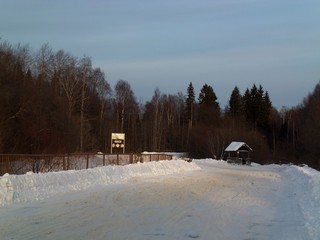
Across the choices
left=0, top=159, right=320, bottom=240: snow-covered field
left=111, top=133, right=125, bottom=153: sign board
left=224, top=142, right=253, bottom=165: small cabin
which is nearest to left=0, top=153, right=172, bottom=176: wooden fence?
left=0, top=159, right=320, bottom=240: snow-covered field

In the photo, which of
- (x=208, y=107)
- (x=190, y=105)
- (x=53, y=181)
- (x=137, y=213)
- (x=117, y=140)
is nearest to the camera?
(x=137, y=213)

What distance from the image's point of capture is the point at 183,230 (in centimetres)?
1116

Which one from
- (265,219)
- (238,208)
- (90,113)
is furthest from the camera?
(90,113)

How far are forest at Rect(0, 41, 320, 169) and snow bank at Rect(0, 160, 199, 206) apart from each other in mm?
13728

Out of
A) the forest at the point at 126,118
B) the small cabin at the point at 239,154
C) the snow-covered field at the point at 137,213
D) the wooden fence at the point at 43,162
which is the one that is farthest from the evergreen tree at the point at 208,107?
the snow-covered field at the point at 137,213

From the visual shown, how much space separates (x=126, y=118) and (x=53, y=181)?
95767 mm

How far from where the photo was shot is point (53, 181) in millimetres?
19859

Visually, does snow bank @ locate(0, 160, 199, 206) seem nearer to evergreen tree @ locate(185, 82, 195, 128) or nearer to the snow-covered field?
the snow-covered field

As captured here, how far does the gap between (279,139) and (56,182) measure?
405ft

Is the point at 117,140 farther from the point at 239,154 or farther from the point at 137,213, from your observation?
the point at 239,154

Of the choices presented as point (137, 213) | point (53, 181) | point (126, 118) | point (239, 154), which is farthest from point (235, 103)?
point (137, 213)

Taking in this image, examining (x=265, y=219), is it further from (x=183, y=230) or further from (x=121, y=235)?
(x=121, y=235)

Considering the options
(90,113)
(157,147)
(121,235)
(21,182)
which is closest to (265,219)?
(121,235)

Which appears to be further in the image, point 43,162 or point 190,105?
point 190,105
